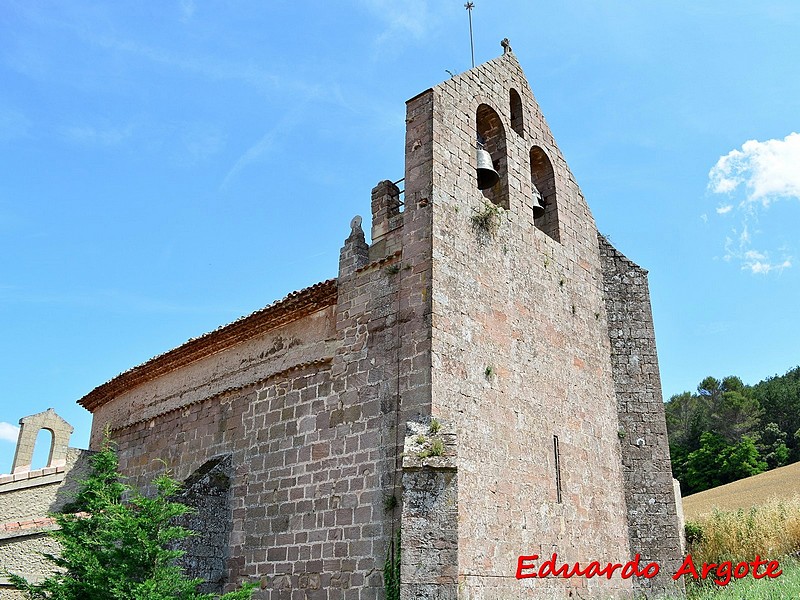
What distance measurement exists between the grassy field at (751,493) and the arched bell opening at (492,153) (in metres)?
13.0

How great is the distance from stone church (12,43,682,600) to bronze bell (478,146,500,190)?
36 millimetres

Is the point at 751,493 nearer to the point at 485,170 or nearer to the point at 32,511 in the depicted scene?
the point at 485,170

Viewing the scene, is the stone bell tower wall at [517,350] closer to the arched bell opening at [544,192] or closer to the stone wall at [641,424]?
the arched bell opening at [544,192]

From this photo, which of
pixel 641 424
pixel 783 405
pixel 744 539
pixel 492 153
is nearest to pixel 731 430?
pixel 783 405

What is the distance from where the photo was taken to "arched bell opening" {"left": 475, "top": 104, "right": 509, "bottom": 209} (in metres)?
11.3

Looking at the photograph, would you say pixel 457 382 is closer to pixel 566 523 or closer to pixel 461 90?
pixel 566 523

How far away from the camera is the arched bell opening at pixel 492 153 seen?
37.1ft

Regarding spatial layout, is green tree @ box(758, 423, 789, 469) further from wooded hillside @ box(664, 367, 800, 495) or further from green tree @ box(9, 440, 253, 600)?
green tree @ box(9, 440, 253, 600)

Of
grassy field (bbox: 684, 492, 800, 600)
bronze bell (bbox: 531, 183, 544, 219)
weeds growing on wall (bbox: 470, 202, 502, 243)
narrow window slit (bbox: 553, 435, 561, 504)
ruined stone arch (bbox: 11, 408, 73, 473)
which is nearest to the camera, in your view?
narrow window slit (bbox: 553, 435, 561, 504)

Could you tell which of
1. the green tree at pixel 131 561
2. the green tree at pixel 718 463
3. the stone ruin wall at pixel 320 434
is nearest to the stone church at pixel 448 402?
the stone ruin wall at pixel 320 434

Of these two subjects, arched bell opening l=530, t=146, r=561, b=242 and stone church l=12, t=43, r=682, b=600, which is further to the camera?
arched bell opening l=530, t=146, r=561, b=242

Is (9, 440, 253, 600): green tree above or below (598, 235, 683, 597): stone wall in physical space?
below

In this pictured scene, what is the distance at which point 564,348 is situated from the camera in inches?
449

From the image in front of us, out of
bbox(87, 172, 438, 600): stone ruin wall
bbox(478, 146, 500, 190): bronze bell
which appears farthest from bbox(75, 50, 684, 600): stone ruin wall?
bbox(478, 146, 500, 190): bronze bell
